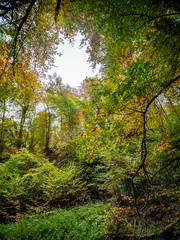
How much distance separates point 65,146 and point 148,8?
845cm

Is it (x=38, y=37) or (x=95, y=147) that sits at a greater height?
(x=38, y=37)

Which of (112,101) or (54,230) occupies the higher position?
(112,101)

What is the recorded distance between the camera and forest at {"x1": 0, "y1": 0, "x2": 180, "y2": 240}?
1.73 metres

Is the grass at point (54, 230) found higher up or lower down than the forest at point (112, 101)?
lower down

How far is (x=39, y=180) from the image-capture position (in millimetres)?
5047

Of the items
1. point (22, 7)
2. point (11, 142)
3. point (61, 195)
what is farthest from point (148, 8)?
point (11, 142)

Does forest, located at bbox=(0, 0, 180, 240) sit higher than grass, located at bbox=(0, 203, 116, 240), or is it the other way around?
forest, located at bbox=(0, 0, 180, 240)

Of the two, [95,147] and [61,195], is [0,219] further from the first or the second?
[95,147]

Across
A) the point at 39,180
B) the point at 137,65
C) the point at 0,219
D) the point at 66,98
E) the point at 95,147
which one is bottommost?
the point at 0,219

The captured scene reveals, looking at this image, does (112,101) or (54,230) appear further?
(54,230)

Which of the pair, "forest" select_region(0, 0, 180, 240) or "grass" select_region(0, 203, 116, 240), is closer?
"forest" select_region(0, 0, 180, 240)

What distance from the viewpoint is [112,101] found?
1.61 meters

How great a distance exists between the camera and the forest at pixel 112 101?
173 cm

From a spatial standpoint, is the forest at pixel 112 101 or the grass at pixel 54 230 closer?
the forest at pixel 112 101
